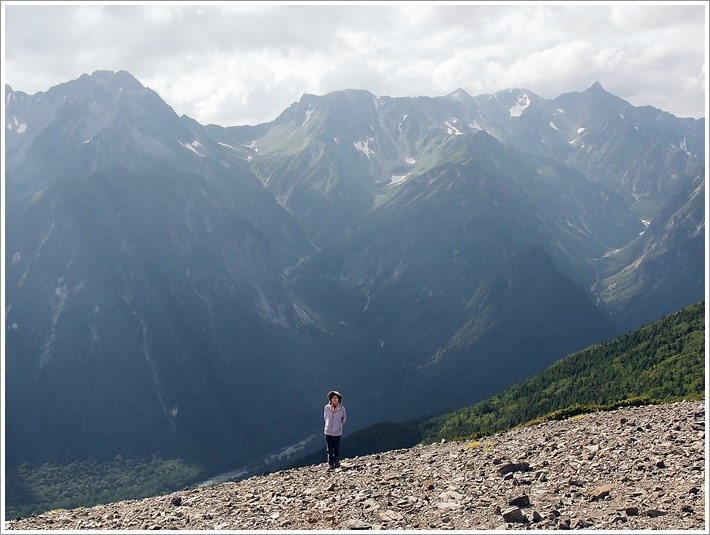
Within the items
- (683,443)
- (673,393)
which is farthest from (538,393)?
(683,443)

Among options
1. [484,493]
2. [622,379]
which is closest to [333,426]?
[484,493]

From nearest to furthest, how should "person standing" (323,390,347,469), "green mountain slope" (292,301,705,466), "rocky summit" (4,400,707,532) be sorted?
"rocky summit" (4,400,707,532) < "person standing" (323,390,347,469) < "green mountain slope" (292,301,705,466)

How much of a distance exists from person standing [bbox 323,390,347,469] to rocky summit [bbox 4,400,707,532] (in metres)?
0.93

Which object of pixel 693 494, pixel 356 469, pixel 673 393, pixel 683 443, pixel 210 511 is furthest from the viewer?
pixel 673 393

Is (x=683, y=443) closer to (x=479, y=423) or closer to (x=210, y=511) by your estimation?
(x=210, y=511)

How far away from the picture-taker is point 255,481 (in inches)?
1871

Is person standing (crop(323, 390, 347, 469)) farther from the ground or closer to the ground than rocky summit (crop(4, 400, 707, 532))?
farther from the ground

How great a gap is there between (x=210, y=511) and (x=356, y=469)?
10865 mm

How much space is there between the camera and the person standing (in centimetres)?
4744

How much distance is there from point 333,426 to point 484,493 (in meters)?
13.7

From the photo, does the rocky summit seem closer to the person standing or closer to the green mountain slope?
the person standing

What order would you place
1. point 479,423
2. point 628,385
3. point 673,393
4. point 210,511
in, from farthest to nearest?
1. point 479,423
2. point 628,385
3. point 673,393
4. point 210,511

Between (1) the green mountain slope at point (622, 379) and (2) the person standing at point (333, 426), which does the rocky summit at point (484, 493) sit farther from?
(1) the green mountain slope at point (622, 379)

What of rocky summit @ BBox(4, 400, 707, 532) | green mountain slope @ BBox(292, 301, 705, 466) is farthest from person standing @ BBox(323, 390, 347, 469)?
green mountain slope @ BBox(292, 301, 705, 466)
